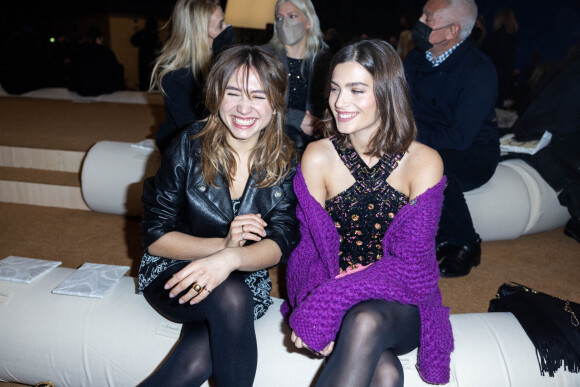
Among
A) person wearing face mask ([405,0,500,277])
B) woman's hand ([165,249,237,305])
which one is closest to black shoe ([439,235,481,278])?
person wearing face mask ([405,0,500,277])

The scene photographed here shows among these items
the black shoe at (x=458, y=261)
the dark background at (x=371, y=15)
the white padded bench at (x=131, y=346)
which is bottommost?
the black shoe at (x=458, y=261)

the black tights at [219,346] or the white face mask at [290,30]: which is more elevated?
the white face mask at [290,30]

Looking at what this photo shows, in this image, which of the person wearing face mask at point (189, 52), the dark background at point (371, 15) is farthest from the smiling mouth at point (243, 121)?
the dark background at point (371, 15)

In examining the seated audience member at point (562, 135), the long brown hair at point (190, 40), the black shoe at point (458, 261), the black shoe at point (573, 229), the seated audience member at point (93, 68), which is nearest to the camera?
the long brown hair at point (190, 40)

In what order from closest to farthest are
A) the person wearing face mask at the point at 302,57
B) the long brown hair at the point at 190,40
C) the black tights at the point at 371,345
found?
1. the black tights at the point at 371,345
2. the long brown hair at the point at 190,40
3. the person wearing face mask at the point at 302,57

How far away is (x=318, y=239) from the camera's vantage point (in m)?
1.44

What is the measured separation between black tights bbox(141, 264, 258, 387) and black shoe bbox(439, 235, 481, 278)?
Result: 54.7 inches

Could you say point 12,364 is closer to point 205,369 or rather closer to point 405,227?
point 205,369

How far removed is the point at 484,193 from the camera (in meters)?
2.56

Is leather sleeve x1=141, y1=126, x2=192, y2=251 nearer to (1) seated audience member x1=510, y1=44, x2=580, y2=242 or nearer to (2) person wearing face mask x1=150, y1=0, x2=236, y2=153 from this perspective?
(2) person wearing face mask x1=150, y1=0, x2=236, y2=153

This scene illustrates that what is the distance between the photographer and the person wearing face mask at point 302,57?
2527 mm

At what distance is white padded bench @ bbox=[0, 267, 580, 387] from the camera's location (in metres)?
A: 1.38

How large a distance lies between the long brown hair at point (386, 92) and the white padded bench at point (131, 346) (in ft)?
1.97

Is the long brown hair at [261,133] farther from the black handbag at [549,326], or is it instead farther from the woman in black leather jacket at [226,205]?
the black handbag at [549,326]
